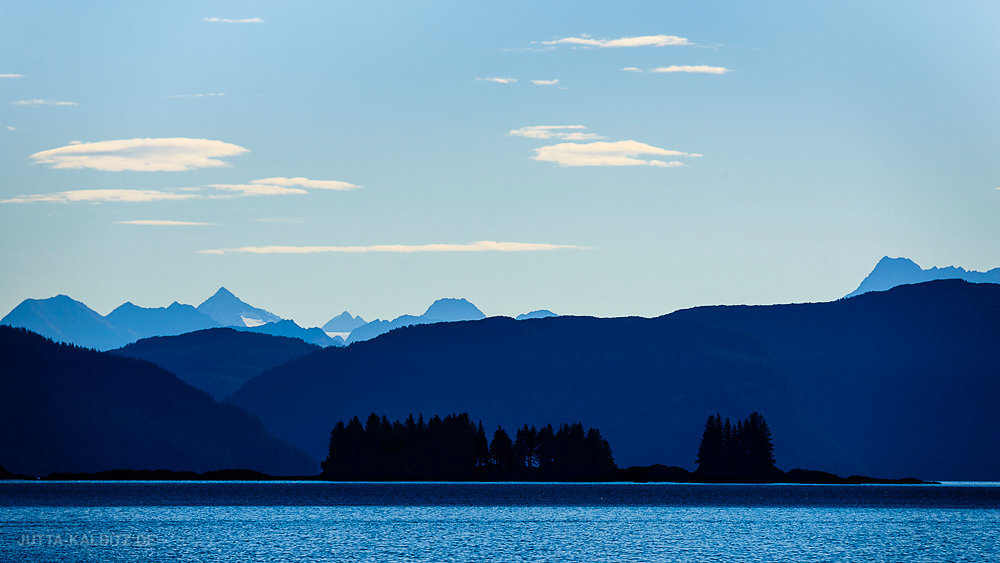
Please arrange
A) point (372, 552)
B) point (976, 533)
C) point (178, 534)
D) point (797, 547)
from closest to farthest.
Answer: point (372, 552)
point (797, 547)
point (178, 534)
point (976, 533)

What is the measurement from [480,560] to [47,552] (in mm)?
41152

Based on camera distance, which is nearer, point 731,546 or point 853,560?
point 853,560

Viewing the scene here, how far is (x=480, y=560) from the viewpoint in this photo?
5266 inches

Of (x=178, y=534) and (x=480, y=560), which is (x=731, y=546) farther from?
(x=178, y=534)

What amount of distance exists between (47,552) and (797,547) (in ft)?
255

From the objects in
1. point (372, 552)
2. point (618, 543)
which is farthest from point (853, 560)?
point (372, 552)

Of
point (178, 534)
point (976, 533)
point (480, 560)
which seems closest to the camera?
point (480, 560)

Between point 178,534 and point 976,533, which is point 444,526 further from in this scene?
point 976,533

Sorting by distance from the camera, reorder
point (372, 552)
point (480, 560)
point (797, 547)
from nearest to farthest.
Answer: point (480, 560)
point (372, 552)
point (797, 547)

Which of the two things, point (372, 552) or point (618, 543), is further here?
point (618, 543)

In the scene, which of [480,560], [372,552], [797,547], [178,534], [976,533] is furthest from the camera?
[976,533]

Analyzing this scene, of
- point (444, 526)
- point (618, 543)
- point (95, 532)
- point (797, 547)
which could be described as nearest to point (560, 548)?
point (618, 543)

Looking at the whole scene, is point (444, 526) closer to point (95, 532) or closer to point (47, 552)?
point (95, 532)

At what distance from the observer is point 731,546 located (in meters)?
156
